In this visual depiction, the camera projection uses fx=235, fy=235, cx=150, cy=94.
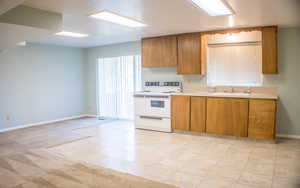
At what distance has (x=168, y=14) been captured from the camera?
388 cm

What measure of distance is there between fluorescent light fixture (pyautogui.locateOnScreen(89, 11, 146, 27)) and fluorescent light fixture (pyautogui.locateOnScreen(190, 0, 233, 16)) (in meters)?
1.36

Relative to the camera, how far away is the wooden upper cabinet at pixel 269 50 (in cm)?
479

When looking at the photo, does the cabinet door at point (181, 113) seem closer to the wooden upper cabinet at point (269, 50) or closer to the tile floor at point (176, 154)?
the tile floor at point (176, 154)

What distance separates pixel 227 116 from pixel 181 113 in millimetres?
1044

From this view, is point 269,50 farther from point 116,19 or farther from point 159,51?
point 116,19

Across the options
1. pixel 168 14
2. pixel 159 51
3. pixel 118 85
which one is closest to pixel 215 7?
pixel 168 14

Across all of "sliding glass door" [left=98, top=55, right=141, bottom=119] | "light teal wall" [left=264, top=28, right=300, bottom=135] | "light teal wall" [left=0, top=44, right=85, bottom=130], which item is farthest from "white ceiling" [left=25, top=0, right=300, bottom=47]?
"light teal wall" [left=0, top=44, right=85, bottom=130]

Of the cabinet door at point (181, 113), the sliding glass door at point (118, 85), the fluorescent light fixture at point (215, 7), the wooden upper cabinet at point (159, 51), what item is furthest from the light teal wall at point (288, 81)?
the sliding glass door at point (118, 85)

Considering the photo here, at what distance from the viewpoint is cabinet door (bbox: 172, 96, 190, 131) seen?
545 centimetres

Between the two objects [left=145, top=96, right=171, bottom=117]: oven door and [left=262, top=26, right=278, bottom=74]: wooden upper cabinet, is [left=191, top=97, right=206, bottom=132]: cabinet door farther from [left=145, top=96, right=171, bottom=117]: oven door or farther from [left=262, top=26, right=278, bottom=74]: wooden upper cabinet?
[left=262, top=26, right=278, bottom=74]: wooden upper cabinet

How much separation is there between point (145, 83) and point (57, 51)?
9.79 ft

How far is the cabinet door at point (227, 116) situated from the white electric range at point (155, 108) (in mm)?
1005

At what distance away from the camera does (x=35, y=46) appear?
6680 millimetres

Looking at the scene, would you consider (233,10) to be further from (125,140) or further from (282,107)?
(125,140)
